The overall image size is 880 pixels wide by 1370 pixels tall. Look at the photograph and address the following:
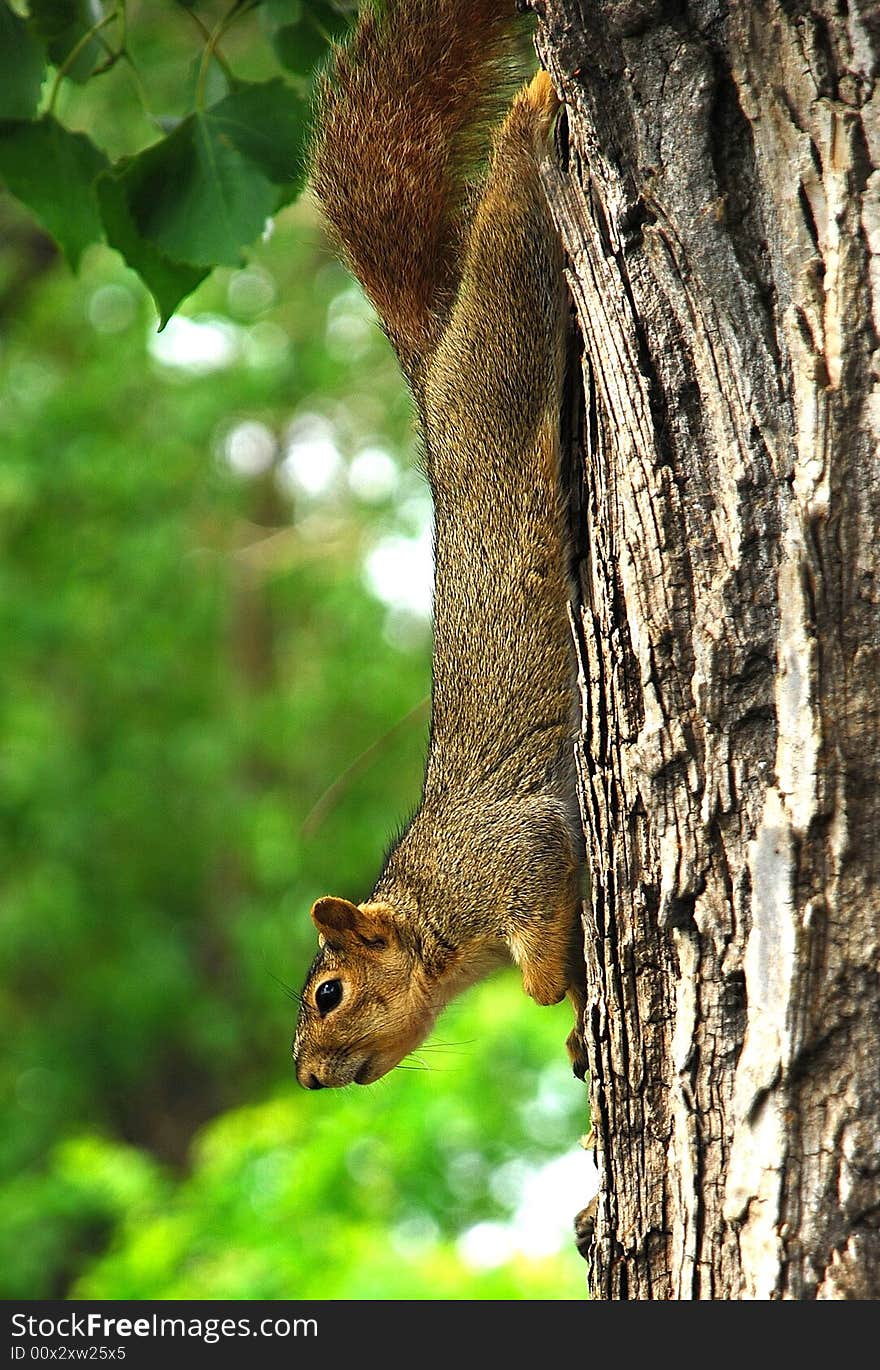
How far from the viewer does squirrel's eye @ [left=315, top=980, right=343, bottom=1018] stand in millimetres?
2316

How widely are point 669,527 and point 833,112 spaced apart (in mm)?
387

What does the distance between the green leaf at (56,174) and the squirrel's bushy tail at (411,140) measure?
34 centimetres

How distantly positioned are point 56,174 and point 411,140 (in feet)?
1.71

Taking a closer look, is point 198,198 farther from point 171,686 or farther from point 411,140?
point 171,686

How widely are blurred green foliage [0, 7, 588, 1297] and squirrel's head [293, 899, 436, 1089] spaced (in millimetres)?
4817

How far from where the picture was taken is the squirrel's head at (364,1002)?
7.45 feet

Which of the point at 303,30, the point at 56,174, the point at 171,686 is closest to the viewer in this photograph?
the point at 56,174

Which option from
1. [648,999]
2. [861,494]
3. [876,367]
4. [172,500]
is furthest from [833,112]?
[172,500]

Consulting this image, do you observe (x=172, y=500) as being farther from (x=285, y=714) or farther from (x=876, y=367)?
(x=876, y=367)

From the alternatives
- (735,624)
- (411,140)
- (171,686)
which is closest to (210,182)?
(411,140)

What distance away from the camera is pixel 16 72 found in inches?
75.8

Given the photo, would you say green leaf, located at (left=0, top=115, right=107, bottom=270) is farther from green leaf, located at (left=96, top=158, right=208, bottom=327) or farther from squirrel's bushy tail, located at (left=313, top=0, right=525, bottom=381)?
squirrel's bushy tail, located at (left=313, top=0, right=525, bottom=381)

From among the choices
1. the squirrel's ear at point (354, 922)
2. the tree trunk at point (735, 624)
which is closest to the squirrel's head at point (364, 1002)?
the squirrel's ear at point (354, 922)

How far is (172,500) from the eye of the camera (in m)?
8.41
